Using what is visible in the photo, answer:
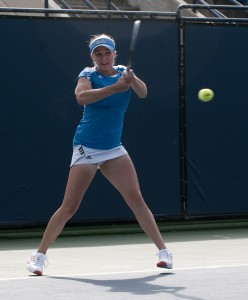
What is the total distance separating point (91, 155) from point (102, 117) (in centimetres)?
30

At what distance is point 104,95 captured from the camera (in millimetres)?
7082

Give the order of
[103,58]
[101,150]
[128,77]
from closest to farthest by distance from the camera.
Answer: [128,77] < [103,58] < [101,150]

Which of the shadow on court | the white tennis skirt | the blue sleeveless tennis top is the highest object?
the blue sleeveless tennis top

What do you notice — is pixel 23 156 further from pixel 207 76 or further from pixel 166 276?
pixel 166 276

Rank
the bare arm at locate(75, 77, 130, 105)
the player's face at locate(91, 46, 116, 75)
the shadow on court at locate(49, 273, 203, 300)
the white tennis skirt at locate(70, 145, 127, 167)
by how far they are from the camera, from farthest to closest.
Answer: the white tennis skirt at locate(70, 145, 127, 167), the player's face at locate(91, 46, 116, 75), the bare arm at locate(75, 77, 130, 105), the shadow on court at locate(49, 273, 203, 300)

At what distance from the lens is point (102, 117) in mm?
7422

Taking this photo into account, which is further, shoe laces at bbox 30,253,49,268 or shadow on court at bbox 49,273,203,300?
shoe laces at bbox 30,253,49,268

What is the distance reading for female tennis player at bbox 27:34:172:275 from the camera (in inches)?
289

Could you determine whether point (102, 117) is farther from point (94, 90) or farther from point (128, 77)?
point (128, 77)

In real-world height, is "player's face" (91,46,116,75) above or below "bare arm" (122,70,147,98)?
above

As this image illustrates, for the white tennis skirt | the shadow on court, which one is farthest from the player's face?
the shadow on court

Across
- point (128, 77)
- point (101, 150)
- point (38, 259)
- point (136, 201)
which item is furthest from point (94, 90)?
point (38, 259)

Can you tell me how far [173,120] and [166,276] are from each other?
11.4ft

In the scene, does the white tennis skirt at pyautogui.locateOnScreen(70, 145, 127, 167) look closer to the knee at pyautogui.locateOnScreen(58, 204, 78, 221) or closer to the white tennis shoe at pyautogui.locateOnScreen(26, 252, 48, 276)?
the knee at pyautogui.locateOnScreen(58, 204, 78, 221)
